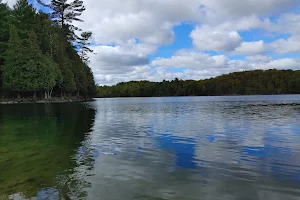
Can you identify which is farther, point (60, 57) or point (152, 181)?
point (60, 57)

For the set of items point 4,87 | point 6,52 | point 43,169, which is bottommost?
point 43,169

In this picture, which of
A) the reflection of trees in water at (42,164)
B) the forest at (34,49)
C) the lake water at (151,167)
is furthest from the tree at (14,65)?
the lake water at (151,167)

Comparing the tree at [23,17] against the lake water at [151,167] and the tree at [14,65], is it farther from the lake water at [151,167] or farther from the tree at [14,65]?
the lake water at [151,167]

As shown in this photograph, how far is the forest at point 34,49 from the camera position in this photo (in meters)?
66.3

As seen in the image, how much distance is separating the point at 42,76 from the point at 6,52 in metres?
10.4

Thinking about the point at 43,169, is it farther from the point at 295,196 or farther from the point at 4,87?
the point at 4,87

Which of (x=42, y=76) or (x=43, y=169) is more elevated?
(x=42, y=76)

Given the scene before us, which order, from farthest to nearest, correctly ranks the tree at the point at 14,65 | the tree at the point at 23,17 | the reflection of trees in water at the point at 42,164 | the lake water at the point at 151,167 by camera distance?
the tree at the point at 23,17
the tree at the point at 14,65
the reflection of trees in water at the point at 42,164
the lake water at the point at 151,167

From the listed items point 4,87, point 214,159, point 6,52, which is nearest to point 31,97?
point 4,87

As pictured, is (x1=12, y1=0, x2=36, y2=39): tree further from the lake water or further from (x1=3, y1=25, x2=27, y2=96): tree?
the lake water

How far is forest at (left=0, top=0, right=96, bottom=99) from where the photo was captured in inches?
2611

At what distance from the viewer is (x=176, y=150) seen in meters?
12.8

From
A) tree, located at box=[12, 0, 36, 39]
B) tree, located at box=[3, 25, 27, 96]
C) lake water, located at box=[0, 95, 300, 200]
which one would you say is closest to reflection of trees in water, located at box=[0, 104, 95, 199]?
lake water, located at box=[0, 95, 300, 200]

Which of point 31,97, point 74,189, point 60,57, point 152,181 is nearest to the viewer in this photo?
point 74,189
